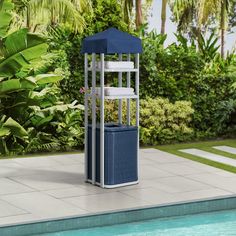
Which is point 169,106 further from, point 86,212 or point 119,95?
point 86,212

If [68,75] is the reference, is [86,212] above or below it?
below

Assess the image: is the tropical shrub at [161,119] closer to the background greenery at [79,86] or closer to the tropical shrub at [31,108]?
the background greenery at [79,86]

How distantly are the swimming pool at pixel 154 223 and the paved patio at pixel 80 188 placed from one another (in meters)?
0.12

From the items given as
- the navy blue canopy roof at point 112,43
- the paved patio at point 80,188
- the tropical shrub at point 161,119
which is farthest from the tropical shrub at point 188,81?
the navy blue canopy roof at point 112,43

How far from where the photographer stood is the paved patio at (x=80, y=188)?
8273mm

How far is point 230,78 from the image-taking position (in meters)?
15.1

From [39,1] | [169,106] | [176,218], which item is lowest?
[176,218]

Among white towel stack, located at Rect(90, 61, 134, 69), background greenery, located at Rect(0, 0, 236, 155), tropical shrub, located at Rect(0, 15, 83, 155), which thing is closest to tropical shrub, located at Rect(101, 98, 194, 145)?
background greenery, located at Rect(0, 0, 236, 155)

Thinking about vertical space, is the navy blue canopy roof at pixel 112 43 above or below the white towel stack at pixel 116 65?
above

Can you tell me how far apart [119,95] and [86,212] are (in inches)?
68.5

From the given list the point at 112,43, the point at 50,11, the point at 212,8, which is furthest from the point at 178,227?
the point at 212,8

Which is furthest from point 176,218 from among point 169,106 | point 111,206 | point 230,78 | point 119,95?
point 230,78

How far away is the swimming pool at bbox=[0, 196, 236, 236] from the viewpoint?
7695mm

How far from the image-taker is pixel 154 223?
27.3 feet
